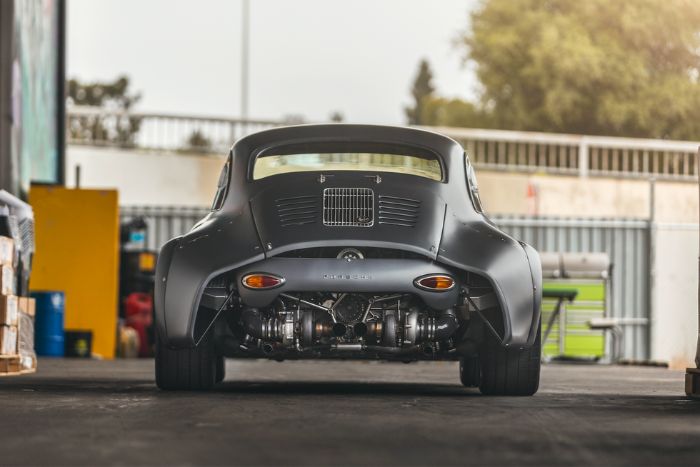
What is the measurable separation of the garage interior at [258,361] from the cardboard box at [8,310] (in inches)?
1.0

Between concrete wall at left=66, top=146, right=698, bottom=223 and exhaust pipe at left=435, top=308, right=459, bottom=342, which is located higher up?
concrete wall at left=66, top=146, right=698, bottom=223

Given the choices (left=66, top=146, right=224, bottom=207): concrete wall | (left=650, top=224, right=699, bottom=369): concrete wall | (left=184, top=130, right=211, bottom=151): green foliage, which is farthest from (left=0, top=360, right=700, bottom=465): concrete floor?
(left=184, top=130, right=211, bottom=151): green foliage

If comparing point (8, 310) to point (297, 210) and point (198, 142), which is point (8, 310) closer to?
point (297, 210)

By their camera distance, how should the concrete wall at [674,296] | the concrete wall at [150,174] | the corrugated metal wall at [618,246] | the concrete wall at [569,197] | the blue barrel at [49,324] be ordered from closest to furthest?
1. the blue barrel at [49,324]
2. the corrugated metal wall at [618,246]
3. the concrete wall at [674,296]
4. the concrete wall at [569,197]
5. the concrete wall at [150,174]

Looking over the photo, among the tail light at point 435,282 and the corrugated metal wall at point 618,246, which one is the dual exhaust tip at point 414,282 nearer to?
the tail light at point 435,282

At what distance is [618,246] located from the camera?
26781 mm

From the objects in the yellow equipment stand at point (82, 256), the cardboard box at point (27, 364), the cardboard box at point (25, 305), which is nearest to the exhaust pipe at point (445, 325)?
the cardboard box at point (27, 364)

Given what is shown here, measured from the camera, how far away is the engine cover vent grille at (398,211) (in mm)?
8586

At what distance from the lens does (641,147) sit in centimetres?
3900

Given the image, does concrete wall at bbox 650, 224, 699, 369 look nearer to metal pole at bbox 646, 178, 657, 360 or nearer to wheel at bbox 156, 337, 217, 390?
metal pole at bbox 646, 178, 657, 360

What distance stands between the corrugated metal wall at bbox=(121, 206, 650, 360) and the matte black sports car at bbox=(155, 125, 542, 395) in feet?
58.2

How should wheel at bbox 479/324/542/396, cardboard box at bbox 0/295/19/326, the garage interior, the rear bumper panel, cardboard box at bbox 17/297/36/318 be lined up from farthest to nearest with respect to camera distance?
cardboard box at bbox 17/297/36/318, cardboard box at bbox 0/295/19/326, wheel at bbox 479/324/542/396, the rear bumper panel, the garage interior

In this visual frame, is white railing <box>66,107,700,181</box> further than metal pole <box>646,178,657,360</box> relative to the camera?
Yes

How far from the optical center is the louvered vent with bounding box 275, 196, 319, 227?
856cm
